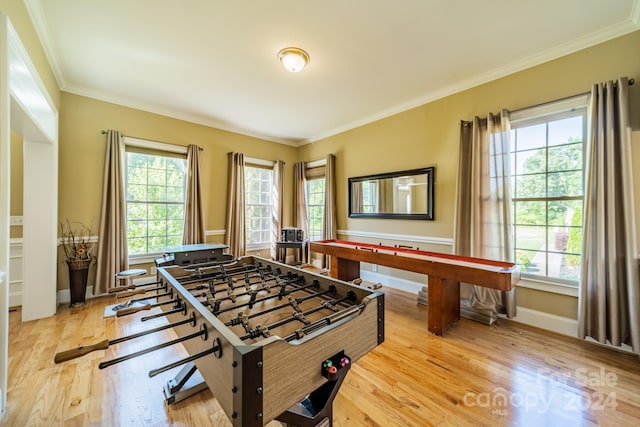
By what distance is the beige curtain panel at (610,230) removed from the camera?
79.1 inches

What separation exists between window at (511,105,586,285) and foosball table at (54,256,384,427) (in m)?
2.43

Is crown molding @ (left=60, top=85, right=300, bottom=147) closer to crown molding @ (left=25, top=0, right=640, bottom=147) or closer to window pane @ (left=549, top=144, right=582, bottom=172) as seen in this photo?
crown molding @ (left=25, top=0, right=640, bottom=147)

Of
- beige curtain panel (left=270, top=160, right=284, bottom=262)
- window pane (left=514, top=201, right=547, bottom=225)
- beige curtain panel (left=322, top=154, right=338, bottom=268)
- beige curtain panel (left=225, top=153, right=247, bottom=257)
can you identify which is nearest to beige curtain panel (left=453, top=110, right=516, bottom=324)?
window pane (left=514, top=201, right=547, bottom=225)

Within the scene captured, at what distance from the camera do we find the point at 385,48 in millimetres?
2408

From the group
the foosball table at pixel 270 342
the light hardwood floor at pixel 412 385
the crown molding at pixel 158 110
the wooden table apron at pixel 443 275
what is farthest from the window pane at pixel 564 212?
the crown molding at pixel 158 110

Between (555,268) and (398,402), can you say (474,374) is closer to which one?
(398,402)

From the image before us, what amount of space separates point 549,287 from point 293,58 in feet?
11.3

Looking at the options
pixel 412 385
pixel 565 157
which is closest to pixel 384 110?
pixel 565 157

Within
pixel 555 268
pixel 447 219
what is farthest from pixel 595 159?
pixel 447 219

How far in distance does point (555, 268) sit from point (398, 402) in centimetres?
220

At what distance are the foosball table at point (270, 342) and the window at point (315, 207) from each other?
3.29m

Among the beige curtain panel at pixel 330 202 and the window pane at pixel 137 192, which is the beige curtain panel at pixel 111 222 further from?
the beige curtain panel at pixel 330 202

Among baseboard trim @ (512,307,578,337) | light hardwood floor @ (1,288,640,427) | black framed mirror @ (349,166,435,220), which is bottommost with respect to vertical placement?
light hardwood floor @ (1,288,640,427)

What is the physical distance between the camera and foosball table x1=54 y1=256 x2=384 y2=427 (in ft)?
2.38
